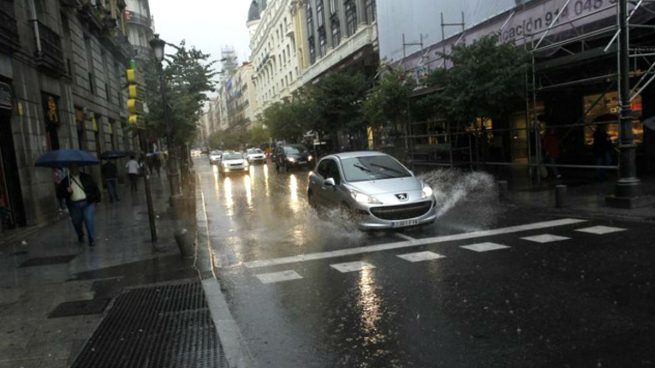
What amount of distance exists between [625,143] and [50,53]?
1560cm

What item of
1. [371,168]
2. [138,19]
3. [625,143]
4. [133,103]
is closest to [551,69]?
[625,143]

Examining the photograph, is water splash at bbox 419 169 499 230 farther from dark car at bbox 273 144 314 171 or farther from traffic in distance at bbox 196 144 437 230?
dark car at bbox 273 144 314 171

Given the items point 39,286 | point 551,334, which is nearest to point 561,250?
point 551,334

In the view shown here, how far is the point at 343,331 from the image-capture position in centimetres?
→ 494

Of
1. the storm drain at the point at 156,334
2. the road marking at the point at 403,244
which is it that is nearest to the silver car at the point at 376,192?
the road marking at the point at 403,244

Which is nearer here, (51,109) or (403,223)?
(403,223)

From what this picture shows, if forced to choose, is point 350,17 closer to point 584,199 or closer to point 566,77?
point 566,77

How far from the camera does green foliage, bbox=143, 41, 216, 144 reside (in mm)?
28703

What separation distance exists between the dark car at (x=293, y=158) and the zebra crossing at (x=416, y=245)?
904 inches

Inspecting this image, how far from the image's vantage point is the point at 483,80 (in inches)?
557

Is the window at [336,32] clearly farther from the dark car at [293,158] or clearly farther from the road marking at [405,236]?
the road marking at [405,236]

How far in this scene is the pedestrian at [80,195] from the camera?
9.98 meters

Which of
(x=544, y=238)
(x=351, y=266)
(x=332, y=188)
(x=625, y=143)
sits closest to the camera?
(x=351, y=266)

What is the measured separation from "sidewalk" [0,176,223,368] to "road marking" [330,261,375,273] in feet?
6.56
